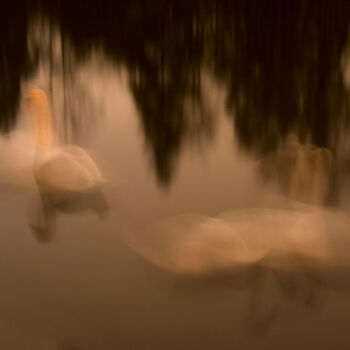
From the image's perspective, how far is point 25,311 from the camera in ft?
2.15

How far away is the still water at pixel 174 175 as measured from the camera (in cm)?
64

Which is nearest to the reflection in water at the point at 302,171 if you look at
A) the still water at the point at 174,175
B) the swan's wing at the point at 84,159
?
the still water at the point at 174,175

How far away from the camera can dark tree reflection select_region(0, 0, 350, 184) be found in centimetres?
66

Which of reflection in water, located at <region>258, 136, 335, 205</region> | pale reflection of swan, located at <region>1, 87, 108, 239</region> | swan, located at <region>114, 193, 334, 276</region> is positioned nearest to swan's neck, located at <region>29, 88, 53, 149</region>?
pale reflection of swan, located at <region>1, 87, 108, 239</region>

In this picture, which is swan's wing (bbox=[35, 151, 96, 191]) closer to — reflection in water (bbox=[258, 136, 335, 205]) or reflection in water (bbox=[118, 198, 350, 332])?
reflection in water (bbox=[118, 198, 350, 332])

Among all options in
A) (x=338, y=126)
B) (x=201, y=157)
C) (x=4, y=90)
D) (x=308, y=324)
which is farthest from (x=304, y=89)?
(x=4, y=90)

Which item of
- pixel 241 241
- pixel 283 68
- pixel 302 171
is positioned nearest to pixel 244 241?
pixel 241 241

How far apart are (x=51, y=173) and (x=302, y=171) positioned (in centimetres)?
37

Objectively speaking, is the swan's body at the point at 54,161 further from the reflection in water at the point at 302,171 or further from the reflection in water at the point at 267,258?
the reflection in water at the point at 302,171

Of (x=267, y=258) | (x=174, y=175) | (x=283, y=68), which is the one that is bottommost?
(x=267, y=258)

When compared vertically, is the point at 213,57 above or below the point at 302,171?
above

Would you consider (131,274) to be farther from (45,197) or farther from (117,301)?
(45,197)

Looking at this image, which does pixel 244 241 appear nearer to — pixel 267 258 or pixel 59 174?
pixel 267 258

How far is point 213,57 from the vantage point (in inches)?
26.7
